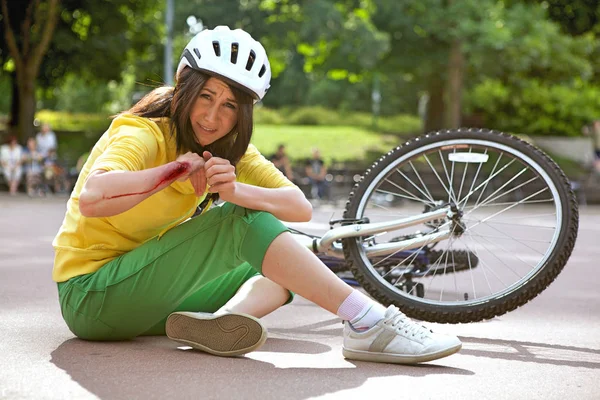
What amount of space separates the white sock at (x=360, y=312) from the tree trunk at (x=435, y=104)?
95.2 feet

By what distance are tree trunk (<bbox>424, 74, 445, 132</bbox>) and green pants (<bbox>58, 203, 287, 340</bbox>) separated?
29.0 m

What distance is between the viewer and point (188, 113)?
3766mm

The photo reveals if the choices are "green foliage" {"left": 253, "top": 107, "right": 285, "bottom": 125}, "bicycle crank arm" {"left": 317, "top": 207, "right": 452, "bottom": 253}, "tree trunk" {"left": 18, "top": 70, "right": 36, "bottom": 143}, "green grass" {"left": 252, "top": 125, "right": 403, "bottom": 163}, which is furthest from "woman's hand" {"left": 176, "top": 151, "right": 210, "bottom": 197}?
"green foliage" {"left": 253, "top": 107, "right": 285, "bottom": 125}

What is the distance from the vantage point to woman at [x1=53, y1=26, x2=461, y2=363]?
12.0ft

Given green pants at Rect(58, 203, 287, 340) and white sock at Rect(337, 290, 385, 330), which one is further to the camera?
white sock at Rect(337, 290, 385, 330)

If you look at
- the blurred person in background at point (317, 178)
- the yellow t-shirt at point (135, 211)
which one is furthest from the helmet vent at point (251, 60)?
the blurred person in background at point (317, 178)

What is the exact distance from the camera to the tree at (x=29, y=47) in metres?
26.6

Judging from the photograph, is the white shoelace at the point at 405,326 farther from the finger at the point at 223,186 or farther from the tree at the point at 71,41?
the tree at the point at 71,41

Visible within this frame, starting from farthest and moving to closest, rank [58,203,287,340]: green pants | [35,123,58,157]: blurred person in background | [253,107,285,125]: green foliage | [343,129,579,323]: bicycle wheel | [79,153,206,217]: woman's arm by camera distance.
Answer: [253,107,285,125]: green foliage < [35,123,58,157]: blurred person in background < [343,129,579,323]: bicycle wheel < [58,203,287,340]: green pants < [79,153,206,217]: woman's arm

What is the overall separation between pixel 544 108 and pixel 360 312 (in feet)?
98.8

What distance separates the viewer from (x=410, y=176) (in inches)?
214

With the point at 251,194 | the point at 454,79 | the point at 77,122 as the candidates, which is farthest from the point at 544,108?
the point at 251,194

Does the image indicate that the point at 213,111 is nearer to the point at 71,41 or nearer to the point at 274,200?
the point at 274,200

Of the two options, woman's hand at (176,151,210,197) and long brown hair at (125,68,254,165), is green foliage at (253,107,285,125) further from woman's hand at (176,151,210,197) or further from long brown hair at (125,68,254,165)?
woman's hand at (176,151,210,197)
